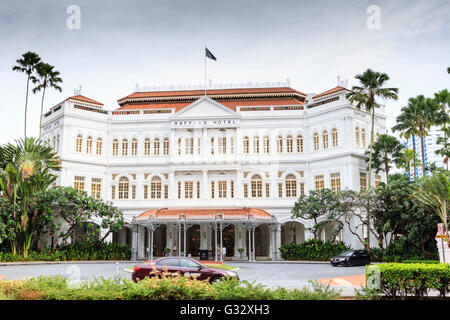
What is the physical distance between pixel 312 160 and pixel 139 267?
2537 centimetres

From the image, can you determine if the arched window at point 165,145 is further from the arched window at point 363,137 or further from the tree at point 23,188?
the arched window at point 363,137

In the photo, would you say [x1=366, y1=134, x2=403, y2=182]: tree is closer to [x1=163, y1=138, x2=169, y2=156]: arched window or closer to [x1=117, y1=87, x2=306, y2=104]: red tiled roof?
[x1=117, y1=87, x2=306, y2=104]: red tiled roof

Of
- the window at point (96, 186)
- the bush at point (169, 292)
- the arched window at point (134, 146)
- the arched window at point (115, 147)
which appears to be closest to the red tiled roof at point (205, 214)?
the window at point (96, 186)

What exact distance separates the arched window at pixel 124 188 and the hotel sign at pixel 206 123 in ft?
22.3

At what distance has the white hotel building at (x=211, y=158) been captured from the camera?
3928 centimetres

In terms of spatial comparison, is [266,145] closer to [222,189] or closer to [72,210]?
[222,189]

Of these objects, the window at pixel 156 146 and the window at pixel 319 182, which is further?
the window at pixel 156 146

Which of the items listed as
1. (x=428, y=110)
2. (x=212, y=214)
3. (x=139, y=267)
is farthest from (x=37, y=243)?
(x=428, y=110)

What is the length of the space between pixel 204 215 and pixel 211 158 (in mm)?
5951

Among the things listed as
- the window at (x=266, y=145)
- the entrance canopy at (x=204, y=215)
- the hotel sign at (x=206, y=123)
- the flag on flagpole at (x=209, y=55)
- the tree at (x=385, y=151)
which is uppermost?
the flag on flagpole at (x=209, y=55)

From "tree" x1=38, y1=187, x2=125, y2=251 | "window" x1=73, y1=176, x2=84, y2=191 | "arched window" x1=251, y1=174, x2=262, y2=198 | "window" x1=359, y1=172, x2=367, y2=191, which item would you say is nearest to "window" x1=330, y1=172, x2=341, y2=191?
"window" x1=359, y1=172, x2=367, y2=191

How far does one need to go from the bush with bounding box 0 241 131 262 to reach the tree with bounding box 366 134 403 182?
22190mm

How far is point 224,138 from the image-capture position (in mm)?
41312

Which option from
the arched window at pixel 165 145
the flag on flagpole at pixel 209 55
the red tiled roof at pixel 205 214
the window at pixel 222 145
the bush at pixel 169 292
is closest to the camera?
the bush at pixel 169 292
